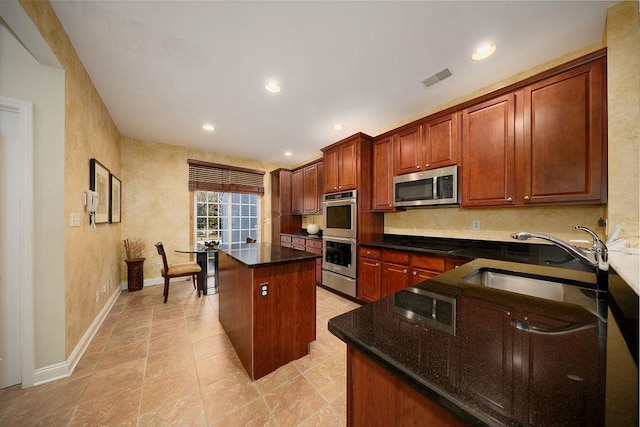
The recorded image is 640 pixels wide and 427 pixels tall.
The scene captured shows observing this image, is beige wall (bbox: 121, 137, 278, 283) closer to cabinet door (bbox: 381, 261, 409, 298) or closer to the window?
the window

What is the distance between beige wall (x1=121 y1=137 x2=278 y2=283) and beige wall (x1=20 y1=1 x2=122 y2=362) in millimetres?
1147

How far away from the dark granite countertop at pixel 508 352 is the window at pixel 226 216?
4.48m

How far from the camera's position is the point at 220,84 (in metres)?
2.31

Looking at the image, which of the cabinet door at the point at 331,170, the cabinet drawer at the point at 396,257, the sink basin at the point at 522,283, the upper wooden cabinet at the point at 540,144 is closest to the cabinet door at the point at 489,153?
the upper wooden cabinet at the point at 540,144

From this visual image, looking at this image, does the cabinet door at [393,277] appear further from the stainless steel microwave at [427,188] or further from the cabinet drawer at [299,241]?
the cabinet drawer at [299,241]

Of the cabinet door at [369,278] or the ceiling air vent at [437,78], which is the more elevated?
the ceiling air vent at [437,78]

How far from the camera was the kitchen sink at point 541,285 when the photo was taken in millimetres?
958

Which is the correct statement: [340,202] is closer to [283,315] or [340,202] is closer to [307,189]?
[307,189]

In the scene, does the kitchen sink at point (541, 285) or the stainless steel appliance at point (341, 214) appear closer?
the kitchen sink at point (541, 285)

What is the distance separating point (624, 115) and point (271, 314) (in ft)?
9.23

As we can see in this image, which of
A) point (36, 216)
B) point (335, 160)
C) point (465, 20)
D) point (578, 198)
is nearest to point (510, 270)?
point (578, 198)

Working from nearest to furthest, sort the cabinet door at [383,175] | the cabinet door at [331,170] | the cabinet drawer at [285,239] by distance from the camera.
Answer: the cabinet door at [383,175] < the cabinet door at [331,170] < the cabinet drawer at [285,239]

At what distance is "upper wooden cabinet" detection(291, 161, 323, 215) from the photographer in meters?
4.36

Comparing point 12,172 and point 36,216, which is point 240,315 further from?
point 12,172
